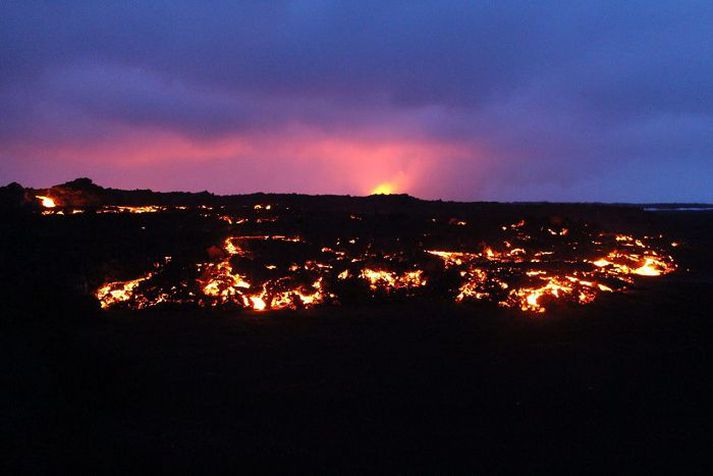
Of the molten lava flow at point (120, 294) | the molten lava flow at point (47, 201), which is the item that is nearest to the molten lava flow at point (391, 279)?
the molten lava flow at point (120, 294)

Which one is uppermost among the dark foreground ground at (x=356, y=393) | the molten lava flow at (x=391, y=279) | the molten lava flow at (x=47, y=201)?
the molten lava flow at (x=47, y=201)

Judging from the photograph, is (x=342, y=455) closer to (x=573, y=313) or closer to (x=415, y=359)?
(x=415, y=359)

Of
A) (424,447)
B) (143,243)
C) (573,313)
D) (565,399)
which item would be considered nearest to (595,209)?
(573,313)

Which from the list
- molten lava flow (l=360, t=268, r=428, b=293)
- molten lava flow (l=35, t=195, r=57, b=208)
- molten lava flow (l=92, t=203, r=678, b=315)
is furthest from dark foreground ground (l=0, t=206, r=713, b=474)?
molten lava flow (l=35, t=195, r=57, b=208)

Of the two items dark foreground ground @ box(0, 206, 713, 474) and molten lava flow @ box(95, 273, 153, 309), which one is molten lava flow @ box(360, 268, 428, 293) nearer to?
dark foreground ground @ box(0, 206, 713, 474)

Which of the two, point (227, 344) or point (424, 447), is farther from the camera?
point (227, 344)

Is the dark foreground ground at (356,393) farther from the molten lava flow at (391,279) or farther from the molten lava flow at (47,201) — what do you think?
the molten lava flow at (47,201)

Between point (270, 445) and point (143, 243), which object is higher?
point (143, 243)
